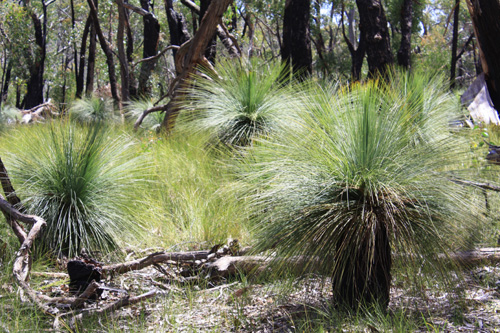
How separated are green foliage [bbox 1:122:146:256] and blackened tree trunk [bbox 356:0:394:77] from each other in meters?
4.63

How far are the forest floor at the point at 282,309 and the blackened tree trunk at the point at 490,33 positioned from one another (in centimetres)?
162

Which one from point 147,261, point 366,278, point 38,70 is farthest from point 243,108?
point 38,70

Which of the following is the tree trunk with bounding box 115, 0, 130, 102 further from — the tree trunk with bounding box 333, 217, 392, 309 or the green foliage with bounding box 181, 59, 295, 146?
the tree trunk with bounding box 333, 217, 392, 309

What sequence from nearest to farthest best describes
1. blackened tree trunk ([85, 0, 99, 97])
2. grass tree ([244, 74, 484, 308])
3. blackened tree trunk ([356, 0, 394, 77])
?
1. grass tree ([244, 74, 484, 308])
2. blackened tree trunk ([356, 0, 394, 77])
3. blackened tree trunk ([85, 0, 99, 97])

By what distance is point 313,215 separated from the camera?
271cm

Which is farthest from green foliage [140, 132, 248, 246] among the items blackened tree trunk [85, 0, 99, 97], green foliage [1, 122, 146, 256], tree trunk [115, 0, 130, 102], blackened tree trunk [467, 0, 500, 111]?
blackened tree trunk [85, 0, 99, 97]

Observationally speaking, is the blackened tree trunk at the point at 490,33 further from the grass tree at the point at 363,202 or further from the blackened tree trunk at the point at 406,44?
the blackened tree trunk at the point at 406,44

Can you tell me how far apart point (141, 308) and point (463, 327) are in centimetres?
191

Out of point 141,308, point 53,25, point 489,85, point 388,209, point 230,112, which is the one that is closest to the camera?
point 388,209

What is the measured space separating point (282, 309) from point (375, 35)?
538cm

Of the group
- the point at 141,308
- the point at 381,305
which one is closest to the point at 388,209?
the point at 381,305

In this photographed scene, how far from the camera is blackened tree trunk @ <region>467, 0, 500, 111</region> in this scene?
3889mm

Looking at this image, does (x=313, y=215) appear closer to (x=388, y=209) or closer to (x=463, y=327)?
(x=388, y=209)

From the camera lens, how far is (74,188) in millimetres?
3773
